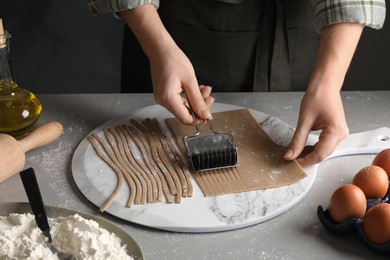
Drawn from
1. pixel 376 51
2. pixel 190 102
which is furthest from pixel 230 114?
pixel 376 51

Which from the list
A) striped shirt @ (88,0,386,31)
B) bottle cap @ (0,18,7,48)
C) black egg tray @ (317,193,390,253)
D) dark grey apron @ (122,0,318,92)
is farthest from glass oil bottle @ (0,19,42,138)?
black egg tray @ (317,193,390,253)

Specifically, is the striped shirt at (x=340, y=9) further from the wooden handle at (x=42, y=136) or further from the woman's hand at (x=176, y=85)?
the wooden handle at (x=42, y=136)

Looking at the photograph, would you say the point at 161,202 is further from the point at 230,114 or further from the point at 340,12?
the point at 340,12

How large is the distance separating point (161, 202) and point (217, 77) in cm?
60

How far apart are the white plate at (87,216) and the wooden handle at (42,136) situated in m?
0.21

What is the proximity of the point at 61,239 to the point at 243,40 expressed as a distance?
2.75ft

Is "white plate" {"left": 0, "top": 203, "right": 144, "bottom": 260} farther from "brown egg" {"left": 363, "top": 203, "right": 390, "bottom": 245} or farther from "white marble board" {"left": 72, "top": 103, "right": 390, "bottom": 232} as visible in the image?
"brown egg" {"left": 363, "top": 203, "right": 390, "bottom": 245}

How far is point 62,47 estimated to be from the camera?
3244 mm

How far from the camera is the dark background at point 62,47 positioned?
10.1 ft

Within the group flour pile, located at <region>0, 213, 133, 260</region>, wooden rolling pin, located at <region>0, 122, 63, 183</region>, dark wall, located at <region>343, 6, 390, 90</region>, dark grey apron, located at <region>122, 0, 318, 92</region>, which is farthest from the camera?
dark wall, located at <region>343, 6, 390, 90</region>

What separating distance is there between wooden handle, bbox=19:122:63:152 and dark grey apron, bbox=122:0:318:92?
0.45m

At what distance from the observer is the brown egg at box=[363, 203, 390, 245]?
3.13 ft

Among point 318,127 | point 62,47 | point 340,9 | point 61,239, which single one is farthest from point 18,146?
point 62,47

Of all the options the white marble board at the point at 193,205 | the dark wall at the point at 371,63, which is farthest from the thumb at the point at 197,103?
the dark wall at the point at 371,63
